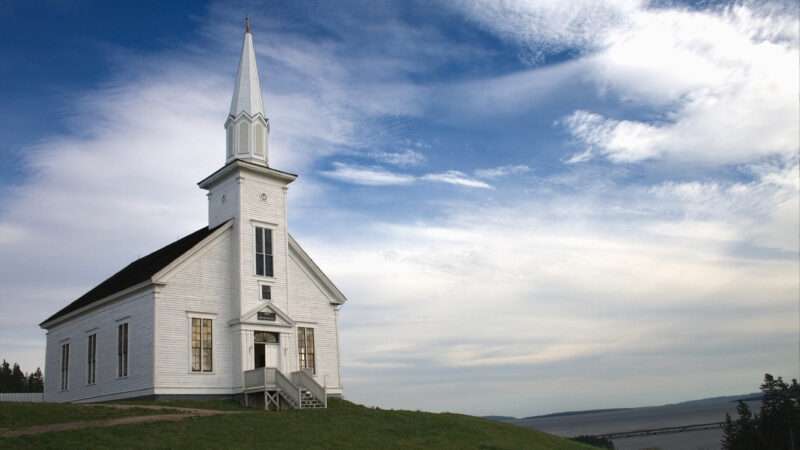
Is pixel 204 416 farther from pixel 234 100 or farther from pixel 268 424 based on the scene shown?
pixel 234 100

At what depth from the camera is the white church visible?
109 ft

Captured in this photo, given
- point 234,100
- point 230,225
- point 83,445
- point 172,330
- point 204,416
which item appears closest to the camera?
point 83,445

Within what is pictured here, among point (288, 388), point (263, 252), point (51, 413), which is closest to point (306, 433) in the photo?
point (51, 413)

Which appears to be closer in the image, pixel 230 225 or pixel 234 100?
pixel 230 225

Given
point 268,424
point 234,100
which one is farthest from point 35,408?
point 234,100

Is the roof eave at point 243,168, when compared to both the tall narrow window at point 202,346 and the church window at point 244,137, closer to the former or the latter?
the church window at point 244,137

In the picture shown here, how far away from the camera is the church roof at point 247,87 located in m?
38.3

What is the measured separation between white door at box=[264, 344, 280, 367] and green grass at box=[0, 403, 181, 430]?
8.31 m

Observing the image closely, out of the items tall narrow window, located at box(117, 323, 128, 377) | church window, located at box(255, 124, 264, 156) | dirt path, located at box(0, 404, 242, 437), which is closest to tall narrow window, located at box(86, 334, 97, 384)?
tall narrow window, located at box(117, 323, 128, 377)

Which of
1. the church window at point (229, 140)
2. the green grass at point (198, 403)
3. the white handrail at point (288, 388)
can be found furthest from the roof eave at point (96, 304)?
the church window at point (229, 140)

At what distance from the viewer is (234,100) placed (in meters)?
38.7

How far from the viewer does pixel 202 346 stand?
34.0 metres

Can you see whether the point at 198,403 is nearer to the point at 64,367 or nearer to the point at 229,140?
the point at 64,367

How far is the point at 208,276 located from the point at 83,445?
14.6 m
